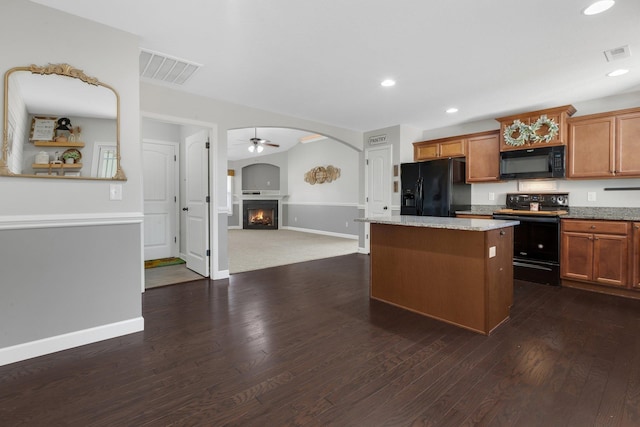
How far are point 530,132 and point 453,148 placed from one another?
1.17 meters

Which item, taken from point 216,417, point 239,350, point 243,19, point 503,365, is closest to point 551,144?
point 503,365

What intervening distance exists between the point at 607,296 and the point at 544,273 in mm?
629

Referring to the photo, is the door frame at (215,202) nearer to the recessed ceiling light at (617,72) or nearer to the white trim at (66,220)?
the white trim at (66,220)

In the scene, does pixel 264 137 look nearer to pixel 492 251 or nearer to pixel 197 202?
pixel 197 202

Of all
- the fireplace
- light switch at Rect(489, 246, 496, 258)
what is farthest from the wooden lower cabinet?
the fireplace

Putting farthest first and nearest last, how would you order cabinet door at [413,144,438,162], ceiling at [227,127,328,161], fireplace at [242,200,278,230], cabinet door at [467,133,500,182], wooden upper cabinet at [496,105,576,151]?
fireplace at [242,200,278,230] < ceiling at [227,127,328,161] < cabinet door at [413,144,438,162] < cabinet door at [467,133,500,182] < wooden upper cabinet at [496,105,576,151]

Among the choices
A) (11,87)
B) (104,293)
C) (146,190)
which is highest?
(11,87)

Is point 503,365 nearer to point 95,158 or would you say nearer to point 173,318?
point 173,318

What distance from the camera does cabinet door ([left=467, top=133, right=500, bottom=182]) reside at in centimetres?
472

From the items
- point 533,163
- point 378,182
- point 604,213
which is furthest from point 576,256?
point 378,182

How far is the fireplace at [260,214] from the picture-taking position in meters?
10.9

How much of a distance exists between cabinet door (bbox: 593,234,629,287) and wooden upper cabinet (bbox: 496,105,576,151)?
1.36 metres

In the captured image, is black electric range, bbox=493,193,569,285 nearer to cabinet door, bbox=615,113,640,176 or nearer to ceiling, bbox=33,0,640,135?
cabinet door, bbox=615,113,640,176

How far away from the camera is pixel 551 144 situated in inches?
160
